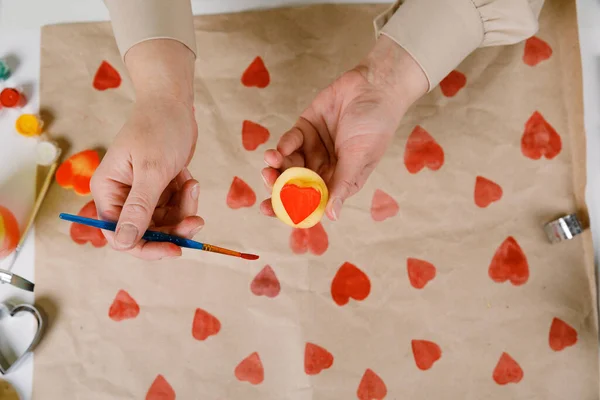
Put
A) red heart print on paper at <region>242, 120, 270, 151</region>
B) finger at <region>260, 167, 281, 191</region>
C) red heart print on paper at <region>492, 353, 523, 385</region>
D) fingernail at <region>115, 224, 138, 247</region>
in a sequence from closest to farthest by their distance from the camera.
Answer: fingernail at <region>115, 224, 138, 247</region> < finger at <region>260, 167, 281, 191</region> < red heart print on paper at <region>492, 353, 523, 385</region> < red heart print on paper at <region>242, 120, 270, 151</region>

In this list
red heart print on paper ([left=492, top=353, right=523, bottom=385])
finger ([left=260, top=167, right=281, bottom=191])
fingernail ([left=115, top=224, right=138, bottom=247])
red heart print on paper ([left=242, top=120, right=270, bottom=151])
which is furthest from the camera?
red heart print on paper ([left=242, top=120, right=270, bottom=151])

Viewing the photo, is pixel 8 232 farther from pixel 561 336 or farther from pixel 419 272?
pixel 561 336

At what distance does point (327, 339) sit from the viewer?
962 mm

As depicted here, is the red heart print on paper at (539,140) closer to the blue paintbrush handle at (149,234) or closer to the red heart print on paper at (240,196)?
the red heart print on paper at (240,196)

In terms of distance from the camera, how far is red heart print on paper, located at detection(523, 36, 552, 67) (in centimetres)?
104

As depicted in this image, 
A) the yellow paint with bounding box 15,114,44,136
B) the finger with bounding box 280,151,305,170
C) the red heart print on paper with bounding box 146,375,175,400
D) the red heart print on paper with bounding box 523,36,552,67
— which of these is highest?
the red heart print on paper with bounding box 523,36,552,67

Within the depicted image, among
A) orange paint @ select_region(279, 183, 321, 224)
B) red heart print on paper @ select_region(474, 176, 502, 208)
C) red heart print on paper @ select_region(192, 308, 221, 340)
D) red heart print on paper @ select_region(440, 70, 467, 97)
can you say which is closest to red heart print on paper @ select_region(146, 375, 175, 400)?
red heart print on paper @ select_region(192, 308, 221, 340)

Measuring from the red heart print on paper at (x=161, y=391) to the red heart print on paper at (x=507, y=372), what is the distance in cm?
61

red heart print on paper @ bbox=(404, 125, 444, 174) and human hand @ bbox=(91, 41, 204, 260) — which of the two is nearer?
human hand @ bbox=(91, 41, 204, 260)

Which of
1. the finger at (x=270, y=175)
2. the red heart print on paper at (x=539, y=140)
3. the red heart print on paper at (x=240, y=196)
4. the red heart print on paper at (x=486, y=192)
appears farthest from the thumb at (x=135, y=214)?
the red heart print on paper at (x=539, y=140)

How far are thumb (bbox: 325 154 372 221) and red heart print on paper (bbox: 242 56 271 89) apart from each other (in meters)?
0.32

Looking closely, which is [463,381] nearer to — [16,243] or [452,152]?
[452,152]

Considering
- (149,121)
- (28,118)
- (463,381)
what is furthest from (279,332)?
(28,118)

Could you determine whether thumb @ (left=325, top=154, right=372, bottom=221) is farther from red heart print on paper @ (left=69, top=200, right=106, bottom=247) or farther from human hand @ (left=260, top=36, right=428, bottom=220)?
red heart print on paper @ (left=69, top=200, right=106, bottom=247)
